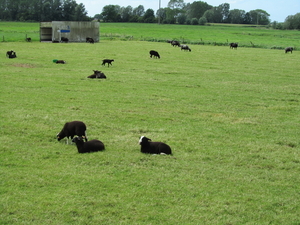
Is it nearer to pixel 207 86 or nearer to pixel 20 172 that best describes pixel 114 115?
pixel 20 172

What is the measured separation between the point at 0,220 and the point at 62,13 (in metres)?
139

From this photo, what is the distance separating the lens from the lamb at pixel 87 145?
9.84 meters

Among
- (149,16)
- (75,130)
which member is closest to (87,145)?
(75,130)

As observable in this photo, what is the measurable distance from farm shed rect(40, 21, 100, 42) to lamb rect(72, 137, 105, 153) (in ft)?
166

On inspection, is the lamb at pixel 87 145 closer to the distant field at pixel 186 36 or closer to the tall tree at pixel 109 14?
the distant field at pixel 186 36

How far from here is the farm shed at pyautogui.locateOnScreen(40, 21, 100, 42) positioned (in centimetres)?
5778

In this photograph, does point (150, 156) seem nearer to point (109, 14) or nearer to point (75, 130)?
point (75, 130)

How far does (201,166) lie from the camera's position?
30.3 ft

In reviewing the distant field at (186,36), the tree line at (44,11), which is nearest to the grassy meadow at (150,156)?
the distant field at (186,36)

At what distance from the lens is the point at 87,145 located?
391 inches

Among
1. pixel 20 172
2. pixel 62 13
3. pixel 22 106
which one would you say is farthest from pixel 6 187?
pixel 62 13

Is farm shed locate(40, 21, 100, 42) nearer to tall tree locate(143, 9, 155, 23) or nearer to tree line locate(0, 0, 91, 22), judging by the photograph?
tree line locate(0, 0, 91, 22)

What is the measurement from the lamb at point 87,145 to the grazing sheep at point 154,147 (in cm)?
112

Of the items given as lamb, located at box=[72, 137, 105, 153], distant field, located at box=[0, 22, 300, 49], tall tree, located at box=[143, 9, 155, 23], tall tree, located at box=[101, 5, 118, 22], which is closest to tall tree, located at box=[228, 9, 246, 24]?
tall tree, located at box=[143, 9, 155, 23]
